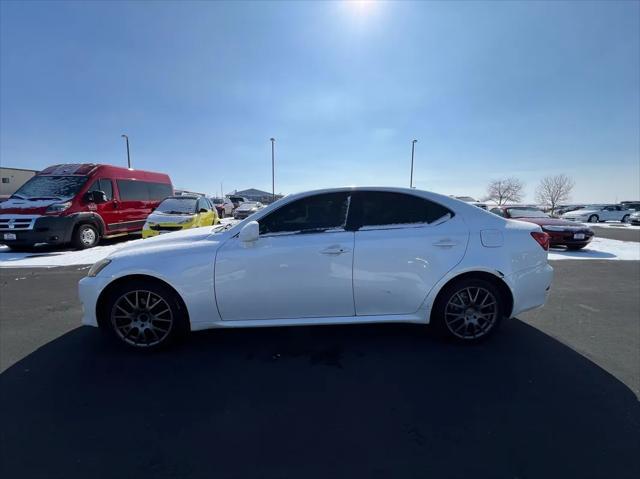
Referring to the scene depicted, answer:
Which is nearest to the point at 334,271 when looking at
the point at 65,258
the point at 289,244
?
the point at 289,244

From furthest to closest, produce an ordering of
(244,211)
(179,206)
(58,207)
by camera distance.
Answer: (244,211) < (179,206) < (58,207)

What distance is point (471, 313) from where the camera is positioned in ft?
9.87

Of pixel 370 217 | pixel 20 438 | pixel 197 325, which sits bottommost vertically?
pixel 20 438

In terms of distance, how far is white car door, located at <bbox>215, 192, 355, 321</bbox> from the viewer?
2.78 meters

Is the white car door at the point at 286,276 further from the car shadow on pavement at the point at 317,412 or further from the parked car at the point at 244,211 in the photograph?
the parked car at the point at 244,211

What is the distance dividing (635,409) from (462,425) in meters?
1.32

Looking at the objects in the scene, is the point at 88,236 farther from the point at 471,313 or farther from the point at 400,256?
the point at 471,313

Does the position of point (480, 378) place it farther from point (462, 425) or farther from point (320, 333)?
point (320, 333)

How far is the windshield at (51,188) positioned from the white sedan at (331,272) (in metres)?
7.83

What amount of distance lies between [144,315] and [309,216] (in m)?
1.89

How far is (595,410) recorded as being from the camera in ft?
6.95

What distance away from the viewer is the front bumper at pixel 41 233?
784cm

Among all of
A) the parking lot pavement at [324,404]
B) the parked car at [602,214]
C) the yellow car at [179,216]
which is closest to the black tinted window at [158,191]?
the yellow car at [179,216]

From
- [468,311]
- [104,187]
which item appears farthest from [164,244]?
[104,187]
